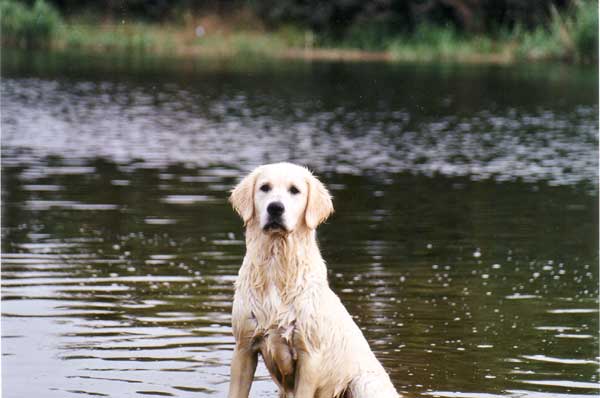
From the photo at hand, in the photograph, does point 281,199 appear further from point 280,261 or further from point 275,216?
point 280,261

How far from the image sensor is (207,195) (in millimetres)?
19656

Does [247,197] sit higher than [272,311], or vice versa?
[247,197]

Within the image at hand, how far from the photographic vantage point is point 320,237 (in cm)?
1611

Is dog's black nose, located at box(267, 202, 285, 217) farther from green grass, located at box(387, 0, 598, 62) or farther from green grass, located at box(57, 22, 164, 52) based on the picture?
green grass, located at box(57, 22, 164, 52)

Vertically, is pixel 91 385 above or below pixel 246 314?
below

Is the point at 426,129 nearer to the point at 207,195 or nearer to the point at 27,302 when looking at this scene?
Result: the point at 207,195

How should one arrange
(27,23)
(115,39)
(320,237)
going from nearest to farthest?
(320,237) < (27,23) < (115,39)

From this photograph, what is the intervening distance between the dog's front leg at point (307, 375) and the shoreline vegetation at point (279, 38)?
48.5 metres

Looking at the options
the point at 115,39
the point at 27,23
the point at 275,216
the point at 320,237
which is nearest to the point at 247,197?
the point at 275,216

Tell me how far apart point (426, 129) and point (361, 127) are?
1633 millimetres

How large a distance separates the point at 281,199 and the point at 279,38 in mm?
58934

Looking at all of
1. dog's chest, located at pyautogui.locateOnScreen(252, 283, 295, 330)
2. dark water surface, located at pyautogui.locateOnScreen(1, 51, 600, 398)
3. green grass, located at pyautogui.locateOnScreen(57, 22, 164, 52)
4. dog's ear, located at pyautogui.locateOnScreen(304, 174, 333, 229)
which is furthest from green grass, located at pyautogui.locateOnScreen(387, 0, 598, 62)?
dog's chest, located at pyautogui.locateOnScreen(252, 283, 295, 330)

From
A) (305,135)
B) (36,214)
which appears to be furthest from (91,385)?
(305,135)

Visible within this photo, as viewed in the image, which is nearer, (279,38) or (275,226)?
(275,226)
